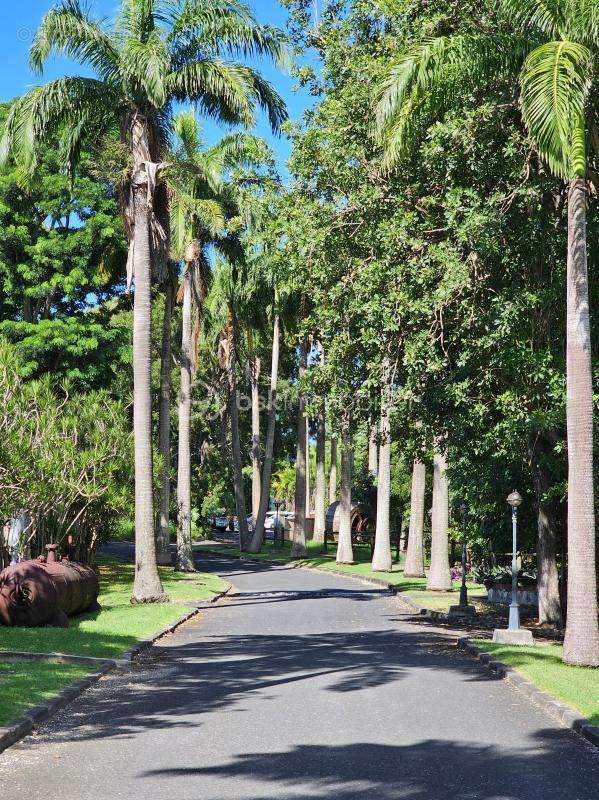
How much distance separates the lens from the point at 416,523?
118 ft

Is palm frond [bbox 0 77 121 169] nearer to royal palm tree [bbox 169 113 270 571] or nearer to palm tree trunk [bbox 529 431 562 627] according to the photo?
royal palm tree [bbox 169 113 270 571]

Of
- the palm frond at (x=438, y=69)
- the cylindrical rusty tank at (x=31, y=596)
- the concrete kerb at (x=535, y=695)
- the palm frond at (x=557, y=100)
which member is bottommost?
the concrete kerb at (x=535, y=695)

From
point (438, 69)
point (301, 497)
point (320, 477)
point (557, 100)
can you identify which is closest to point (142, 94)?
point (438, 69)

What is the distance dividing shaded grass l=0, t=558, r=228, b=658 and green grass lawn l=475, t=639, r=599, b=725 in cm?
583

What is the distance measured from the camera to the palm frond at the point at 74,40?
901 inches

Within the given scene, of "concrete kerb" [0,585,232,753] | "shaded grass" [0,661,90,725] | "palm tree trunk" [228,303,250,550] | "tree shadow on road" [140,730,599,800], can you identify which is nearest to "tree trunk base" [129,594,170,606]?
"concrete kerb" [0,585,232,753]

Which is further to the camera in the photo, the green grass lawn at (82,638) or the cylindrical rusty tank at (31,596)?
the cylindrical rusty tank at (31,596)

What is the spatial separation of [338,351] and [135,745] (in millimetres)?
11483

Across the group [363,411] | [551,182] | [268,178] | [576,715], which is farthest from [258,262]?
[576,715]

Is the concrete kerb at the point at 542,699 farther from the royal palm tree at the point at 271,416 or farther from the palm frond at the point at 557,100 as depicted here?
the royal palm tree at the point at 271,416

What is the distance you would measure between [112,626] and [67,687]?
7232 mm

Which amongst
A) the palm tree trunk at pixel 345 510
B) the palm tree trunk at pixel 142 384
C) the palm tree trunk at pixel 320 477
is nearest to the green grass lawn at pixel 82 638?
the palm tree trunk at pixel 142 384

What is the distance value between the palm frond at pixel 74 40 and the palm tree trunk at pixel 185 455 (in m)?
14.5

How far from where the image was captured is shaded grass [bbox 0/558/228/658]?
15078 millimetres
